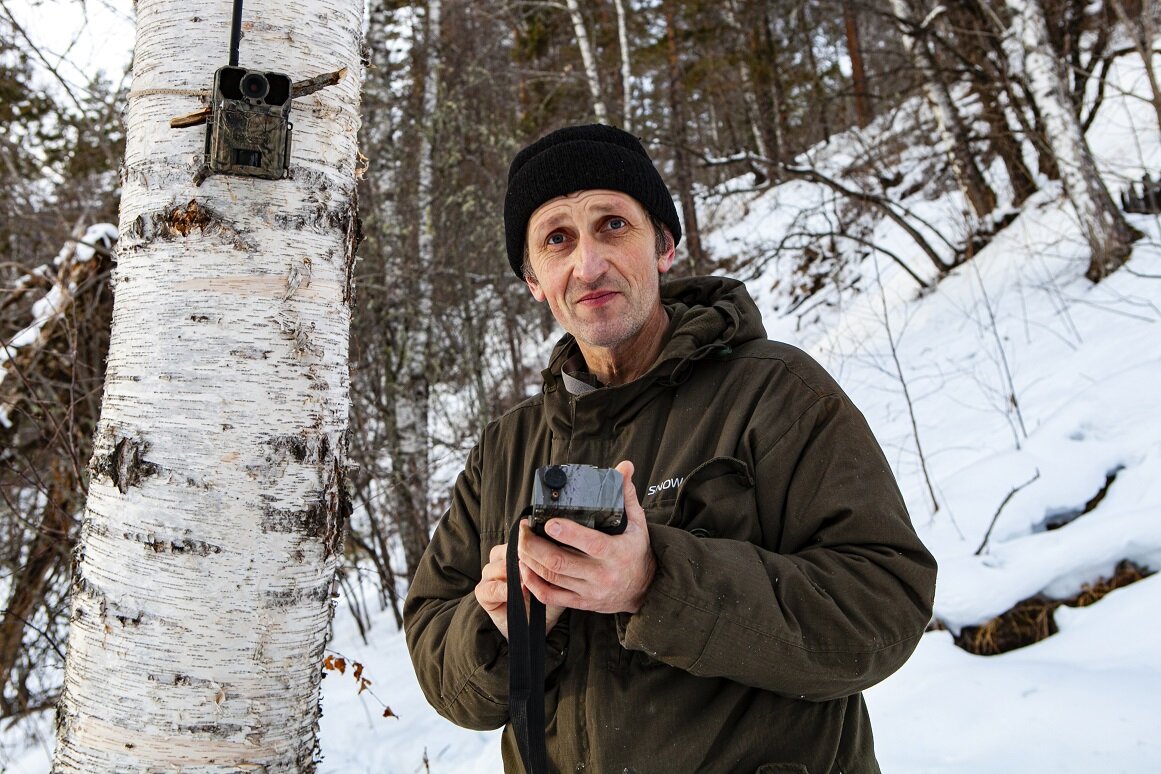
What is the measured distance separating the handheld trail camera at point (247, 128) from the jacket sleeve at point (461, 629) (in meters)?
0.79

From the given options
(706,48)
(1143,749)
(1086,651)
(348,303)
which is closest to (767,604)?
(348,303)

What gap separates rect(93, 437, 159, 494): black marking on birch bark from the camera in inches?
52.0

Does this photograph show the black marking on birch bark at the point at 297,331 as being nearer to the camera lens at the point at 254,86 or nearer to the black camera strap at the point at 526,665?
the camera lens at the point at 254,86

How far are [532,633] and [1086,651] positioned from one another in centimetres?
261

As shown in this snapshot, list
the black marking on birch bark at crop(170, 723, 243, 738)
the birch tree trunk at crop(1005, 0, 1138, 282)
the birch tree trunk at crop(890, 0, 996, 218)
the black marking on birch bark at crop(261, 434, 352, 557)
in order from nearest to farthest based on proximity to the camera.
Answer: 1. the black marking on birch bark at crop(170, 723, 243, 738)
2. the black marking on birch bark at crop(261, 434, 352, 557)
3. the birch tree trunk at crop(1005, 0, 1138, 282)
4. the birch tree trunk at crop(890, 0, 996, 218)

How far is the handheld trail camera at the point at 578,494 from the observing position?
3.41ft

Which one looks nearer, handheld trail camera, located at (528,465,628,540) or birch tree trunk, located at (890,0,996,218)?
handheld trail camera, located at (528,465,628,540)

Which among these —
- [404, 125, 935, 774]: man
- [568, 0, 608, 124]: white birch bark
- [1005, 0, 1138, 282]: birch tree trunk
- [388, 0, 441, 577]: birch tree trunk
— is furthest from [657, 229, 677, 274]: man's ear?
[568, 0, 608, 124]: white birch bark

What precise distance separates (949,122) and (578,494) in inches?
320

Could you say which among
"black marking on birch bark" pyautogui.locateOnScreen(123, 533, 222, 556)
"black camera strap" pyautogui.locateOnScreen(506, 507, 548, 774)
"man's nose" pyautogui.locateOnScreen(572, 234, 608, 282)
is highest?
"man's nose" pyautogui.locateOnScreen(572, 234, 608, 282)

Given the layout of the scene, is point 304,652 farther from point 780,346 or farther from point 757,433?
point 780,346

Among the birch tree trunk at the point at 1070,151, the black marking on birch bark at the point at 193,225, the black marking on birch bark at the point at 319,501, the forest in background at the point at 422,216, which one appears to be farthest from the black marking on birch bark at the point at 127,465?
the birch tree trunk at the point at 1070,151

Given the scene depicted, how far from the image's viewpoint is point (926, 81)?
7.28 metres

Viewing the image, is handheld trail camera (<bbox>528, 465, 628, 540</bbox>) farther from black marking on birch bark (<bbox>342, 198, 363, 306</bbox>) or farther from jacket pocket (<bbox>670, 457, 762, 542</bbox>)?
black marking on birch bark (<bbox>342, 198, 363, 306</bbox>)
